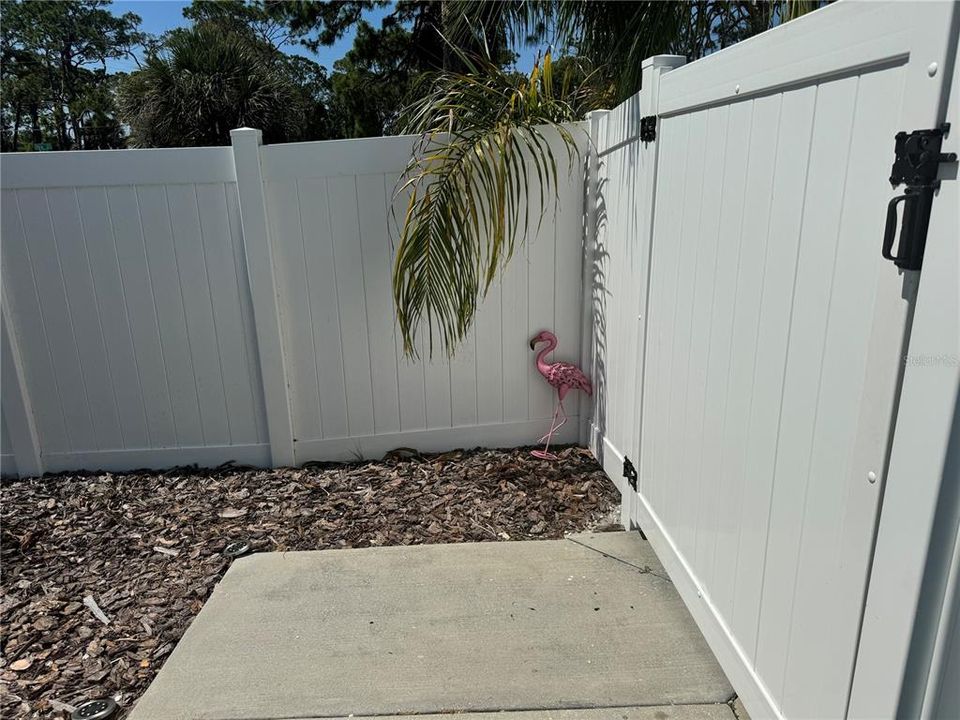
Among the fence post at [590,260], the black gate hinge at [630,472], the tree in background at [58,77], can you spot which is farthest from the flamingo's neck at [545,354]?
the tree in background at [58,77]

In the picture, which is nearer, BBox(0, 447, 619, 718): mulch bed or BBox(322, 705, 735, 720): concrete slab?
BBox(322, 705, 735, 720): concrete slab

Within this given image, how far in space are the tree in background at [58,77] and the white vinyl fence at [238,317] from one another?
19442 millimetres

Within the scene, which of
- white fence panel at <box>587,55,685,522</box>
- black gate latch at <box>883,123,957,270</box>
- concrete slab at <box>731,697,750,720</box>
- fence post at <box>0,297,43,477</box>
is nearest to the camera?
black gate latch at <box>883,123,957,270</box>

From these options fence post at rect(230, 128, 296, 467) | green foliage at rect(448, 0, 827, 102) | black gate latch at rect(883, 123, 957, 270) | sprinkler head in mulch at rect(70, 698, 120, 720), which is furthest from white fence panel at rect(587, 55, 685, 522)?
sprinkler head in mulch at rect(70, 698, 120, 720)

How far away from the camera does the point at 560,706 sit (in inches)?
73.5

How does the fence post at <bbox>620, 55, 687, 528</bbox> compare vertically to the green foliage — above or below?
below

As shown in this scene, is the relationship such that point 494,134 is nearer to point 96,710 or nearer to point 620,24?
point 620,24

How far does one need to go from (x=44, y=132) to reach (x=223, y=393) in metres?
23.2

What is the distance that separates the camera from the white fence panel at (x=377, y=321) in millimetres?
3250

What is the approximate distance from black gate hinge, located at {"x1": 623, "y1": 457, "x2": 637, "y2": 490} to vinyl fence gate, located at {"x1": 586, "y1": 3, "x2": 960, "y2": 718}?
0.27m

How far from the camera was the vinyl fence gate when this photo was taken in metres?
1.14

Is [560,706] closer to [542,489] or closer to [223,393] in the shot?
[542,489]

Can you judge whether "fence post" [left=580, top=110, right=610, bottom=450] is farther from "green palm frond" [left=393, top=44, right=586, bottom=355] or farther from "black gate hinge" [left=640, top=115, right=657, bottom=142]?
"black gate hinge" [left=640, top=115, right=657, bottom=142]

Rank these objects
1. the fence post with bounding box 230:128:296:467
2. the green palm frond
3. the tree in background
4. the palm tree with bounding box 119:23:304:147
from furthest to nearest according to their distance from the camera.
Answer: the tree in background
the palm tree with bounding box 119:23:304:147
the fence post with bounding box 230:128:296:467
the green palm frond
